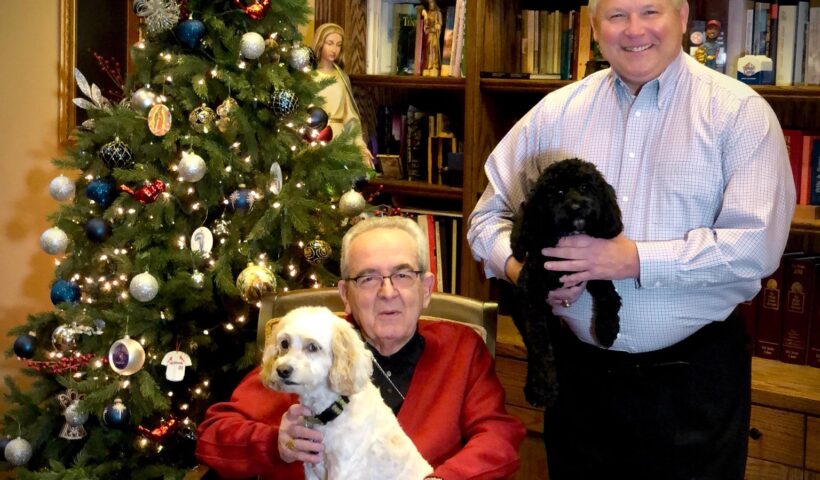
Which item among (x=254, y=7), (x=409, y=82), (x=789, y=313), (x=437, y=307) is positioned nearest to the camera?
(x=437, y=307)

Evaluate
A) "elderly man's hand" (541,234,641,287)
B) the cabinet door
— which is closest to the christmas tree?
"elderly man's hand" (541,234,641,287)

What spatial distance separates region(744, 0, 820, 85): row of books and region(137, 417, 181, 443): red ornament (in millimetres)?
2082

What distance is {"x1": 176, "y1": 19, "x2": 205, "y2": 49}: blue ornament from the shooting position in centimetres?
270

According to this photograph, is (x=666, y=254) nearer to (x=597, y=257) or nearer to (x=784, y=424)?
(x=597, y=257)

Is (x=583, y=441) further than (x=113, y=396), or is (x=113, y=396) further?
(x=113, y=396)

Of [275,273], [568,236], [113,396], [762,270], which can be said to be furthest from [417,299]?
[113,396]

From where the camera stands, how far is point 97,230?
9.00ft

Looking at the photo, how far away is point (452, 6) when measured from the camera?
11.8 ft

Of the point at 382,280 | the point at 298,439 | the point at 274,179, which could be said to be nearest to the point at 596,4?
the point at 382,280

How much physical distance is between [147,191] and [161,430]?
2.43 ft

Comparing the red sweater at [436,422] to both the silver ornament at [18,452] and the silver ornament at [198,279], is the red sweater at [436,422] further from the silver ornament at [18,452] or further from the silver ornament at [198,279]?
the silver ornament at [18,452]

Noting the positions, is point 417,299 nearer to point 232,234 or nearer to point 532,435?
point 232,234

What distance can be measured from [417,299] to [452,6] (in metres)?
1.79

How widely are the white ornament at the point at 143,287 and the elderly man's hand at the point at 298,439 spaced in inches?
36.8
